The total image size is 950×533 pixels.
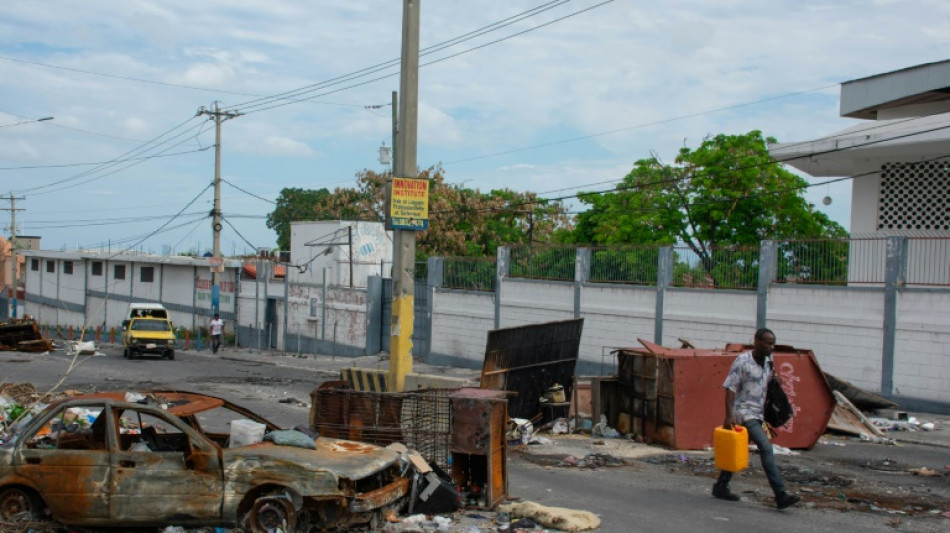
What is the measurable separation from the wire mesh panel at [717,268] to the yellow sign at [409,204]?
331 inches

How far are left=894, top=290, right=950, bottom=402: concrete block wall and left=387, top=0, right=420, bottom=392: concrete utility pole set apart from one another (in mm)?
9803

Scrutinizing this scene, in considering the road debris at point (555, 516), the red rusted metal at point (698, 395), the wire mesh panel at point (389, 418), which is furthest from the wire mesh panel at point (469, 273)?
the road debris at point (555, 516)

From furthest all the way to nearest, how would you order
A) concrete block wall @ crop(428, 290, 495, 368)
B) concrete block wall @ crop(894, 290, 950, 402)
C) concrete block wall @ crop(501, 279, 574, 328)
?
concrete block wall @ crop(428, 290, 495, 368) → concrete block wall @ crop(501, 279, 574, 328) → concrete block wall @ crop(894, 290, 950, 402)

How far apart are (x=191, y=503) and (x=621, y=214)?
101 ft

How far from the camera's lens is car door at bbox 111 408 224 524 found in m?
7.59

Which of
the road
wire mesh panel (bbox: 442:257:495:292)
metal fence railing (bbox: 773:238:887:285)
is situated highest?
metal fence railing (bbox: 773:238:887:285)

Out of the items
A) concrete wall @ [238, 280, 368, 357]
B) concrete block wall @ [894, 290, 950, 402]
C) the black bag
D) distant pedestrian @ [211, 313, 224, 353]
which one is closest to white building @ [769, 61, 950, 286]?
concrete block wall @ [894, 290, 950, 402]

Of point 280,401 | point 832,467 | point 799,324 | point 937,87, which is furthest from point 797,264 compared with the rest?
point 280,401

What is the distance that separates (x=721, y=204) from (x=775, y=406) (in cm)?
2552

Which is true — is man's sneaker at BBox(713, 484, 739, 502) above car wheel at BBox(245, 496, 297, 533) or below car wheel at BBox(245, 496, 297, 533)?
below

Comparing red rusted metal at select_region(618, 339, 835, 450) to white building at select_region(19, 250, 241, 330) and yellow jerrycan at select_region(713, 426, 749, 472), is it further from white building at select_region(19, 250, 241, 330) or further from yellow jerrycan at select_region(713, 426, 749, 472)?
white building at select_region(19, 250, 241, 330)

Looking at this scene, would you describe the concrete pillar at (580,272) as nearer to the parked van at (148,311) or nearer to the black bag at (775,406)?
the black bag at (775,406)

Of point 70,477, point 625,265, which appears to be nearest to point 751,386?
point 70,477

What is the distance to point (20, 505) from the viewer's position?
7.71m
